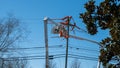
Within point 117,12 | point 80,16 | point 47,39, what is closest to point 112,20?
point 117,12

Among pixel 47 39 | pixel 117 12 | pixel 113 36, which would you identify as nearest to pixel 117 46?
pixel 113 36

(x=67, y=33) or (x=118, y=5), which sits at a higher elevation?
(x=118, y=5)

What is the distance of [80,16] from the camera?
16172 mm

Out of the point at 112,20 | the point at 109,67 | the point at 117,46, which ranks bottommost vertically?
the point at 109,67

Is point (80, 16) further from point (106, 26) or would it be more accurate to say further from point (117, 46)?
point (117, 46)

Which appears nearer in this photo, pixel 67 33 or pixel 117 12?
pixel 117 12

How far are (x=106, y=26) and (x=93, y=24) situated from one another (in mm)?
680

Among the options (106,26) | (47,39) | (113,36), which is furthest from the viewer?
(47,39)

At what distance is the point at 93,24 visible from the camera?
53.1 ft

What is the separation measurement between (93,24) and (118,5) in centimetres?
140

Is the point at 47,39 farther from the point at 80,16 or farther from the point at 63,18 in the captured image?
the point at 80,16

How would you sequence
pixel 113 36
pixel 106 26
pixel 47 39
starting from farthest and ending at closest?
pixel 47 39
pixel 106 26
pixel 113 36

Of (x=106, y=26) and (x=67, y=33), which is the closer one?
(x=106, y=26)

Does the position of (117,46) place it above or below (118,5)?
below
